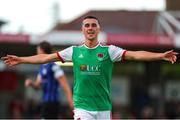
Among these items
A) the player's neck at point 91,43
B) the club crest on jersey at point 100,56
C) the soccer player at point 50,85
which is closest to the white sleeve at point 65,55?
the player's neck at point 91,43

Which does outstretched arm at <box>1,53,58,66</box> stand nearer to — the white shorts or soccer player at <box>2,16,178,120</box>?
soccer player at <box>2,16,178,120</box>

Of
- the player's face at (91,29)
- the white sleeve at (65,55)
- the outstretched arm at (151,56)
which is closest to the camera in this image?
the outstretched arm at (151,56)

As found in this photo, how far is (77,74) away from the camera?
347 inches

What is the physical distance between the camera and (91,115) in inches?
345

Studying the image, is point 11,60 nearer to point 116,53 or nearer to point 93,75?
point 93,75

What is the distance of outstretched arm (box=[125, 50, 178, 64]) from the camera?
8.44m

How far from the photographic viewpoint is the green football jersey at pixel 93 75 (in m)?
8.76

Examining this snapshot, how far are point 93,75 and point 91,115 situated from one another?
0.46 m

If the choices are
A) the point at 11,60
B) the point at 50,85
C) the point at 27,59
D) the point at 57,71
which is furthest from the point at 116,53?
the point at 50,85

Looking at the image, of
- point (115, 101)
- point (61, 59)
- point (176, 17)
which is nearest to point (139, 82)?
point (115, 101)

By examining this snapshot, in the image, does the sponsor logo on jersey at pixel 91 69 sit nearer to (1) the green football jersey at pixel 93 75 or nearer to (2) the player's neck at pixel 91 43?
(1) the green football jersey at pixel 93 75

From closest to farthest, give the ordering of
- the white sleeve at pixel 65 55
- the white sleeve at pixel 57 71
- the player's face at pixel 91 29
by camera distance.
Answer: the player's face at pixel 91 29 → the white sleeve at pixel 65 55 → the white sleeve at pixel 57 71

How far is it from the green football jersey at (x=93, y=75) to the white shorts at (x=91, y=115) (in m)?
0.04

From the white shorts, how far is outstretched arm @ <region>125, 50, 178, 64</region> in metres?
0.71
